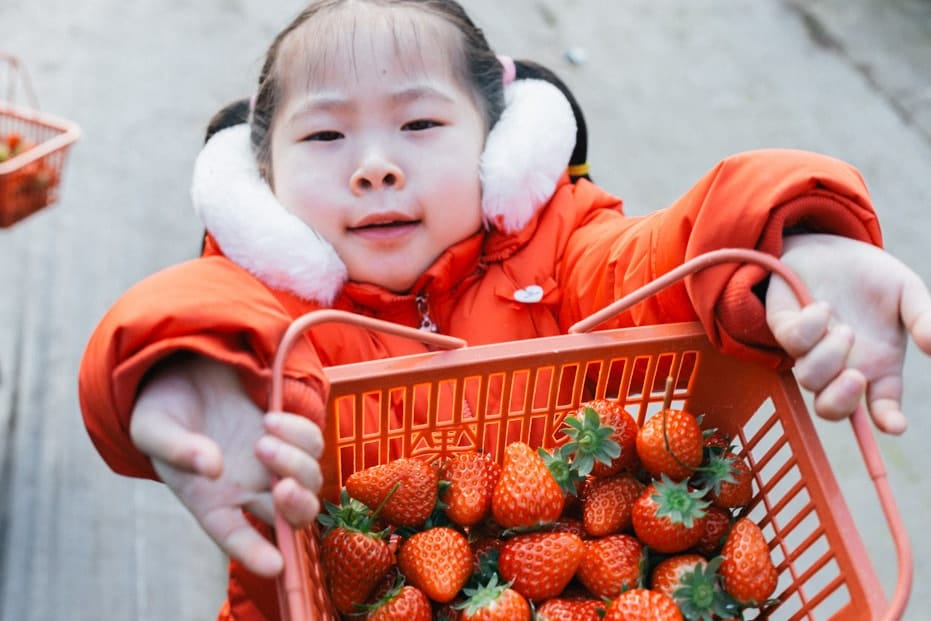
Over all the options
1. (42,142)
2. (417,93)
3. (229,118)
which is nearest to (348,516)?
(417,93)

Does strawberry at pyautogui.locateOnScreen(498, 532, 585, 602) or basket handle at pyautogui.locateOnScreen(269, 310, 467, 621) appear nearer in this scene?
basket handle at pyautogui.locateOnScreen(269, 310, 467, 621)

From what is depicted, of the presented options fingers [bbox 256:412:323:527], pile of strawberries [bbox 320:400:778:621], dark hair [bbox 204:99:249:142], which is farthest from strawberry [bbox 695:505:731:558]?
dark hair [bbox 204:99:249:142]

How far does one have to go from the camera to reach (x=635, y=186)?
231 cm

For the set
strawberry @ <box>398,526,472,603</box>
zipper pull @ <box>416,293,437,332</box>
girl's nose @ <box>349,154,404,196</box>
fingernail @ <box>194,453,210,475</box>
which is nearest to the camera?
fingernail @ <box>194,453,210,475</box>

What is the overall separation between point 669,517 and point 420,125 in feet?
1.70

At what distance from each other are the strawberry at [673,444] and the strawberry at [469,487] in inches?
6.0

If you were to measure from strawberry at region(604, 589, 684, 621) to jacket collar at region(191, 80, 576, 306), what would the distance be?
17.4 inches

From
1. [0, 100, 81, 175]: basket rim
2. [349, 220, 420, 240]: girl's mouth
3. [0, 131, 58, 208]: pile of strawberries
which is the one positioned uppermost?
[349, 220, 420, 240]: girl's mouth

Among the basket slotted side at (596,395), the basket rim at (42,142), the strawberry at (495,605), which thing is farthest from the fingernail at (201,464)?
the basket rim at (42,142)

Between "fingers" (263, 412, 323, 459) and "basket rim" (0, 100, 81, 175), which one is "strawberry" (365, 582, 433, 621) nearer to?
"fingers" (263, 412, 323, 459)

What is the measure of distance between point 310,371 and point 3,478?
1.10m

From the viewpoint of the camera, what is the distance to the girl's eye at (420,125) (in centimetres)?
111

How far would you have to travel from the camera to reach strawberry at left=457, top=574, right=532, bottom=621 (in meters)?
0.86

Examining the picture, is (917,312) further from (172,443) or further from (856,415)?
(172,443)
